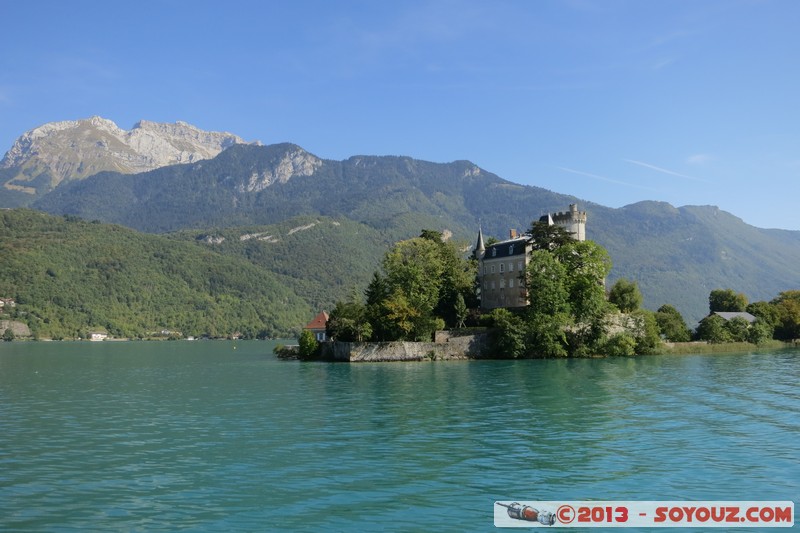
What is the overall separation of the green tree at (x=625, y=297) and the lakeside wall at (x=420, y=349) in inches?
922

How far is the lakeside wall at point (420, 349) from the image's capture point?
7769 cm

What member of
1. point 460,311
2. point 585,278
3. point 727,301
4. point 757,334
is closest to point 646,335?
point 585,278

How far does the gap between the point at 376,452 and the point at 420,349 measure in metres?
53.4

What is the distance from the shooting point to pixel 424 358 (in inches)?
3068

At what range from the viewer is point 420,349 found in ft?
256

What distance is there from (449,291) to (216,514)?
72.8 metres

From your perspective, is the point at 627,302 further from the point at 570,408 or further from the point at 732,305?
the point at 570,408

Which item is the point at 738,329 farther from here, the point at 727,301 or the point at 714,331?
the point at 727,301

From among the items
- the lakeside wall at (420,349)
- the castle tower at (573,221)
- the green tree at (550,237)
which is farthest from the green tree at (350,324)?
the castle tower at (573,221)

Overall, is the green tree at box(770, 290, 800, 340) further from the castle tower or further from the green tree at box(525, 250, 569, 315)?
the green tree at box(525, 250, 569, 315)

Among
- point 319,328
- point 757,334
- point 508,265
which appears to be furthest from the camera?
point 757,334

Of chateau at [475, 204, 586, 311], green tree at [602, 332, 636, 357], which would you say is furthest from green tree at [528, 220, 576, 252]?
green tree at [602, 332, 636, 357]

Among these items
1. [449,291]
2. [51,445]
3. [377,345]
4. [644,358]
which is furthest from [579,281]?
[51,445]

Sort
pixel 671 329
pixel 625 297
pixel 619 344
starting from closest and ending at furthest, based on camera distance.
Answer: pixel 619 344 → pixel 625 297 → pixel 671 329
